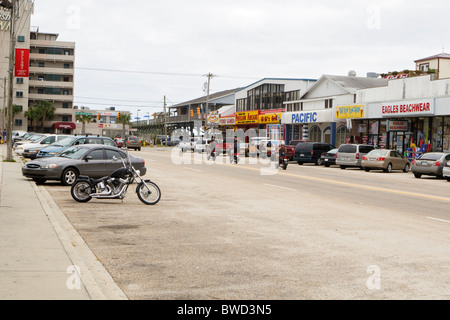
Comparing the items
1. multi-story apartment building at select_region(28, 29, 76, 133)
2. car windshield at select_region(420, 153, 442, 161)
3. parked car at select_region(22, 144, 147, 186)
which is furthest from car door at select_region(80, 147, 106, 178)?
multi-story apartment building at select_region(28, 29, 76, 133)

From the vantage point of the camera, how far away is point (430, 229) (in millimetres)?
11734

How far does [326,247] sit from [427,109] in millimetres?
31691

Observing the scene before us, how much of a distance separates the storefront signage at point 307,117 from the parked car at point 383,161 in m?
15.4

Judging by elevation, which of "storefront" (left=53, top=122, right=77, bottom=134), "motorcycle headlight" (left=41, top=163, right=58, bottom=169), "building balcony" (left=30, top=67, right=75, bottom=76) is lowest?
"motorcycle headlight" (left=41, top=163, right=58, bottom=169)

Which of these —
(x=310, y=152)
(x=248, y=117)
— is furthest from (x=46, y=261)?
(x=248, y=117)

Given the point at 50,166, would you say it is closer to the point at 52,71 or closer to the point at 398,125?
Result: the point at 398,125

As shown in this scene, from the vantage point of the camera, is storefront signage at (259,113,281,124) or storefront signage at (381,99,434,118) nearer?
storefront signage at (381,99,434,118)

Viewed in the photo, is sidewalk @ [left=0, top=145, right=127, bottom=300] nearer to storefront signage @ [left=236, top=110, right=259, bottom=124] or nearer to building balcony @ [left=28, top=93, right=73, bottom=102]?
storefront signage @ [left=236, top=110, right=259, bottom=124]

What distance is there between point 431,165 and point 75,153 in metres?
19.5

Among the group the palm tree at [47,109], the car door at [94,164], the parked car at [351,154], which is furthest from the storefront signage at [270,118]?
the palm tree at [47,109]

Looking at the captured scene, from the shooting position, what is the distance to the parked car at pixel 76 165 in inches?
778

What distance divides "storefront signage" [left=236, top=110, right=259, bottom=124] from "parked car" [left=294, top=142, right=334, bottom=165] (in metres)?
25.6

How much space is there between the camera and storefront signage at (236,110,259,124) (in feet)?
227
